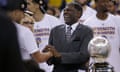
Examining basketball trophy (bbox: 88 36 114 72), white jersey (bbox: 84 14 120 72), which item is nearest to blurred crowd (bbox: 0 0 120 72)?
white jersey (bbox: 84 14 120 72)

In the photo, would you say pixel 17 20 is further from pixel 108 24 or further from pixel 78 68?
pixel 108 24

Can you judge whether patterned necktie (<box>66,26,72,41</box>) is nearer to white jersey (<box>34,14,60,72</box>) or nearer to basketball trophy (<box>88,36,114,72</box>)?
white jersey (<box>34,14,60,72</box>)

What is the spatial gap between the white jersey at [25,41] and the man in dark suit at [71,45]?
4.17ft

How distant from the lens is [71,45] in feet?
26.1

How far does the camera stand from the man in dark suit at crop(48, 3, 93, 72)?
7875 millimetres

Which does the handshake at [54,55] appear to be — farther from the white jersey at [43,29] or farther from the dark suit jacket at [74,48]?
the white jersey at [43,29]

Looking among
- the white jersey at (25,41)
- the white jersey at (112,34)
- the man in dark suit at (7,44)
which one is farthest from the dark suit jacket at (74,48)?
the man in dark suit at (7,44)

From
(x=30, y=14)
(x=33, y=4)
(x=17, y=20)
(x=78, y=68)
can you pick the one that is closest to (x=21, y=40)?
(x=17, y=20)

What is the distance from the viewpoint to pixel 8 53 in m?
3.53

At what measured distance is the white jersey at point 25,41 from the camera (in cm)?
601

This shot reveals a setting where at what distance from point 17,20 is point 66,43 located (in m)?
1.86

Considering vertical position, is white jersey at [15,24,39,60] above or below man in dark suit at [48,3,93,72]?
above

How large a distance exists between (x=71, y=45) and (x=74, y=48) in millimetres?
56

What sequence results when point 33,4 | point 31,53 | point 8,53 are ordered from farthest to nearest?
point 33,4
point 31,53
point 8,53
